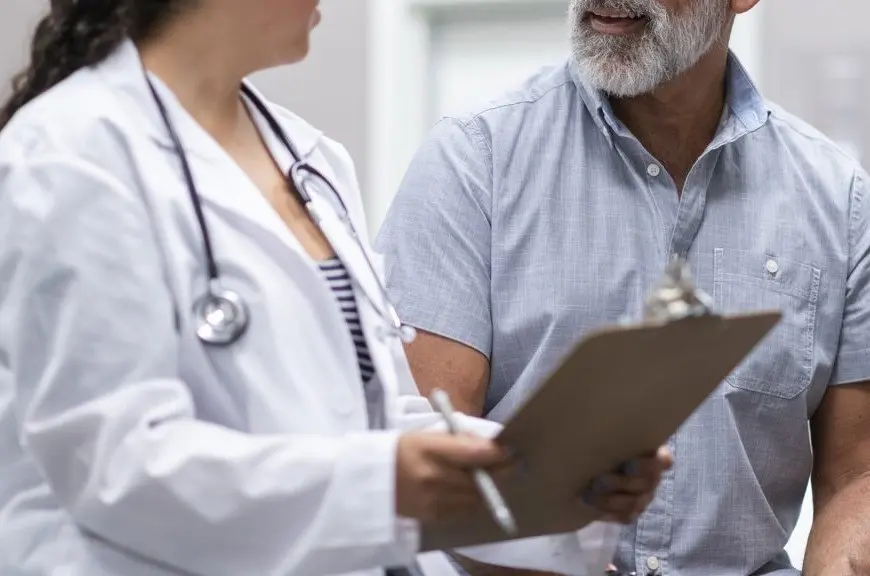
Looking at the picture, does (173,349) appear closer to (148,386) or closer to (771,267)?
(148,386)

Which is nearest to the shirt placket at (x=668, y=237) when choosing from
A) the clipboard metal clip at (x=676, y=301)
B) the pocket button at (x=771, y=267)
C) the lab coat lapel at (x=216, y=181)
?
the pocket button at (x=771, y=267)

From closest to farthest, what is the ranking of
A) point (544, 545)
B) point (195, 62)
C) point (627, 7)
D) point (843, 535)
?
point (195, 62)
point (544, 545)
point (843, 535)
point (627, 7)

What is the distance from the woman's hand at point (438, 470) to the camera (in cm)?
102

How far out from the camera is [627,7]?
6.34 ft

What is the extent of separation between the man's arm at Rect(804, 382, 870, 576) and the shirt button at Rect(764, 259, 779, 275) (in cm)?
20

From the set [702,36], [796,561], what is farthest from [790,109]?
[702,36]

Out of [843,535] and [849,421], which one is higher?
[849,421]

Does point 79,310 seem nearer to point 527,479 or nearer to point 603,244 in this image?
point 527,479

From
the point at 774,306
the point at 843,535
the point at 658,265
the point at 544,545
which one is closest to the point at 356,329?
the point at 544,545

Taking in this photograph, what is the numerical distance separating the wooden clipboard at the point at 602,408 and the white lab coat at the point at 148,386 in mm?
101

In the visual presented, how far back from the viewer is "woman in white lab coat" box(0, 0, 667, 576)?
1050 millimetres

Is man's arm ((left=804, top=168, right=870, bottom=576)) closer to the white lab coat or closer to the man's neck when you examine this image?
the man's neck

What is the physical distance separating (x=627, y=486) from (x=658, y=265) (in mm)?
682

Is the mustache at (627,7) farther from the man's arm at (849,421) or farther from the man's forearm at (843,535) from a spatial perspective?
the man's forearm at (843,535)
